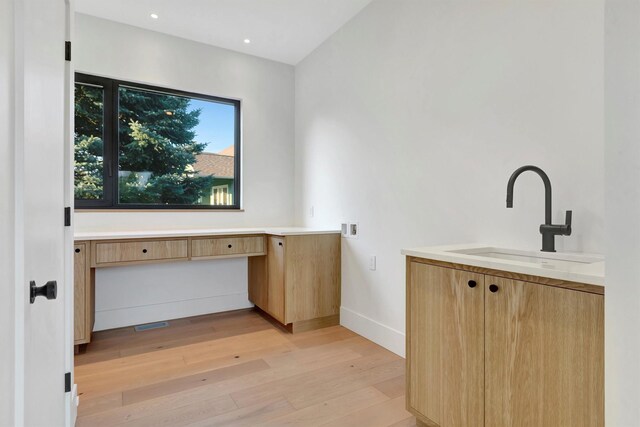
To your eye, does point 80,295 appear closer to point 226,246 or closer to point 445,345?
point 226,246

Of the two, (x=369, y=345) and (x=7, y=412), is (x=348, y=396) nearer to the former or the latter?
(x=369, y=345)

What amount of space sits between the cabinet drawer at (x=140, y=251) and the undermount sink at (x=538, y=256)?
2.16 metres

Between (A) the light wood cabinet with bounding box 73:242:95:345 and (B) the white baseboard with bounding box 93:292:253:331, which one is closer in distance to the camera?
(A) the light wood cabinet with bounding box 73:242:95:345

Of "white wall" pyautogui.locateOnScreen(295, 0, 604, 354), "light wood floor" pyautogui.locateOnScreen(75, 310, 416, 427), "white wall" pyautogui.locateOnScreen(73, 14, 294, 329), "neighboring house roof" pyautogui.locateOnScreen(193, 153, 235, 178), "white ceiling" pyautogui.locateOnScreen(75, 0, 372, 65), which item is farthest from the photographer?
"neighboring house roof" pyautogui.locateOnScreen(193, 153, 235, 178)

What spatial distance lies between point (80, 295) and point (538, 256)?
9.46 feet

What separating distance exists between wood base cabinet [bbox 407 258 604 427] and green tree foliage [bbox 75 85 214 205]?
259cm

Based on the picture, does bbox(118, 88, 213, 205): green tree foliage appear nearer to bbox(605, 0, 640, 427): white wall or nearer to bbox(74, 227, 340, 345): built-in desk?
bbox(74, 227, 340, 345): built-in desk

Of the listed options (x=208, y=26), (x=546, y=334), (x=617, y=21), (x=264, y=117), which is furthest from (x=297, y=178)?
(x=617, y=21)

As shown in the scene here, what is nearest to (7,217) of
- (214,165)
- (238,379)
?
(238,379)

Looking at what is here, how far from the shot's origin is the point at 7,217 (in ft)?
2.30

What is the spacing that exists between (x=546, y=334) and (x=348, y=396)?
3.85ft

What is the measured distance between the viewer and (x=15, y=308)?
0.73 meters

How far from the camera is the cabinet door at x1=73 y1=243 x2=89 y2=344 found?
2379 millimetres

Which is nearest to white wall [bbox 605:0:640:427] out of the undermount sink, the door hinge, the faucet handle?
the undermount sink
